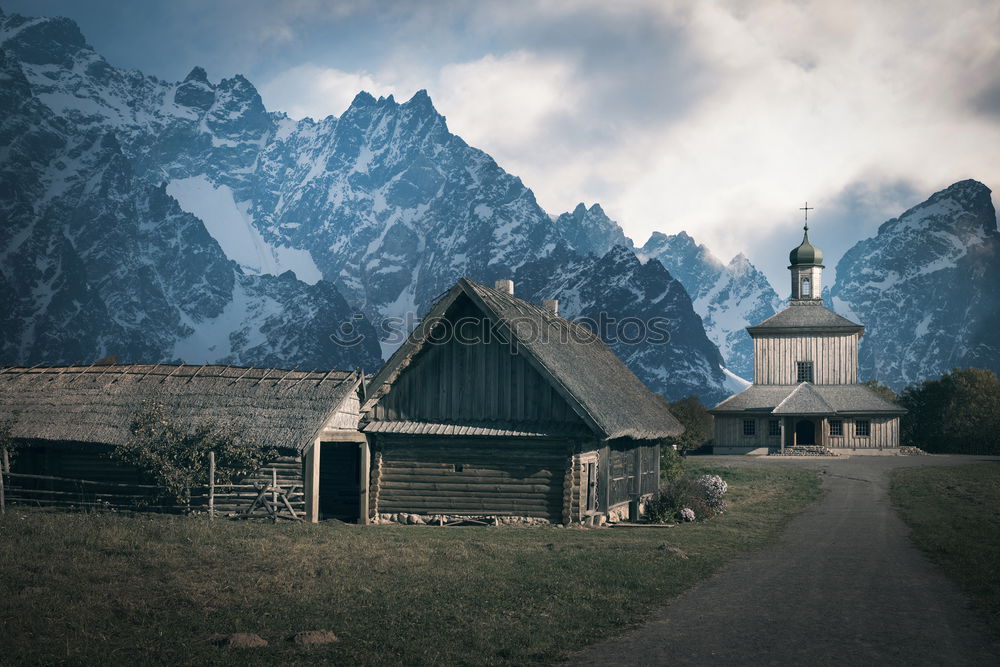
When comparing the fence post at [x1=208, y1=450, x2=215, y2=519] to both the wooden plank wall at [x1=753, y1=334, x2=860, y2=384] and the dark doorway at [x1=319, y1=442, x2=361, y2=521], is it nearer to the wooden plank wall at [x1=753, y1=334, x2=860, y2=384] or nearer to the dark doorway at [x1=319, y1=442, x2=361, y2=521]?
Answer: the dark doorway at [x1=319, y1=442, x2=361, y2=521]

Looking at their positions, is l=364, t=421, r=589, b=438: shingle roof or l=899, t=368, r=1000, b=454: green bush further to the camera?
l=899, t=368, r=1000, b=454: green bush

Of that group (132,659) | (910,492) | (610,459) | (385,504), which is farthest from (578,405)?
(910,492)

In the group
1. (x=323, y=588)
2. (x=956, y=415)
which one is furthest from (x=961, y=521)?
Result: (x=956, y=415)

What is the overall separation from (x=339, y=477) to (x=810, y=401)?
4681 cm

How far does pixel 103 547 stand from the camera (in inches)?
676

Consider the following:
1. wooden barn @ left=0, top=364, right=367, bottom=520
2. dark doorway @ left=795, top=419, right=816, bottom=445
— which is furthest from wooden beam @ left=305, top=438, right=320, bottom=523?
dark doorway @ left=795, top=419, right=816, bottom=445

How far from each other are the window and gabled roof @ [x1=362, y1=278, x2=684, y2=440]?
44388mm

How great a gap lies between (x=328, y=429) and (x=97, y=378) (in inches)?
364

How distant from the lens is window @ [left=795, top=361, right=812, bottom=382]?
239 ft

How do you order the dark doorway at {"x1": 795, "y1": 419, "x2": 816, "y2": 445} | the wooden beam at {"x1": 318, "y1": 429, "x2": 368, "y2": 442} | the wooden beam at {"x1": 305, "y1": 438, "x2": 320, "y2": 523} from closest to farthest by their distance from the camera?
the wooden beam at {"x1": 305, "y1": 438, "x2": 320, "y2": 523} → the wooden beam at {"x1": 318, "y1": 429, "x2": 368, "y2": 442} → the dark doorway at {"x1": 795, "y1": 419, "x2": 816, "y2": 445}

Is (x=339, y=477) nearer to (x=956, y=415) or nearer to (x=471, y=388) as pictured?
(x=471, y=388)

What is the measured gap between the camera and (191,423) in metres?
26.7

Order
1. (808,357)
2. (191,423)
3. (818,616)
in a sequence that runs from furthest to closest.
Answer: (808,357), (191,423), (818,616)

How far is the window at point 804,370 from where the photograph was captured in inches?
2869
